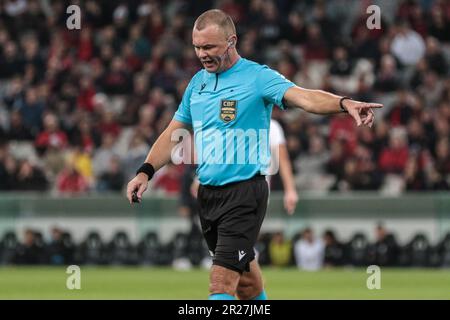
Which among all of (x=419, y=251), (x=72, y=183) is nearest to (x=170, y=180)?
(x=72, y=183)

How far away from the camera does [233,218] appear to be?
8.84 meters

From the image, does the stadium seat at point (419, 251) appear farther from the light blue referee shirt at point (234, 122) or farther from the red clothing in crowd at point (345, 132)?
the light blue referee shirt at point (234, 122)

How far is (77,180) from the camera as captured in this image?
22719 millimetres

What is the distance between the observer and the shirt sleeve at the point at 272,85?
8.65 metres

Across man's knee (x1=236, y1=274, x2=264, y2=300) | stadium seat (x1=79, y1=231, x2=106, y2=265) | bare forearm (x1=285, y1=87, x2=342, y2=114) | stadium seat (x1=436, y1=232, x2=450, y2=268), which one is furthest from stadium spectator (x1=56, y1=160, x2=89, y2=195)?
bare forearm (x1=285, y1=87, x2=342, y2=114)

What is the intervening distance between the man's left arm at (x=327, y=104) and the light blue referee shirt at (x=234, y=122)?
273mm

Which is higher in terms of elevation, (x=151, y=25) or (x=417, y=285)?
(x=151, y=25)

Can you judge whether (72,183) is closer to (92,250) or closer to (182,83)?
(92,250)

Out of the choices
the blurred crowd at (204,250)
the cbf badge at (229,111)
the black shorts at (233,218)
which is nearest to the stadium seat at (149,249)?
the blurred crowd at (204,250)

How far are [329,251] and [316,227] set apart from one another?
1.59 ft

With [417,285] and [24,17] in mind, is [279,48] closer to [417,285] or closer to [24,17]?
[24,17]

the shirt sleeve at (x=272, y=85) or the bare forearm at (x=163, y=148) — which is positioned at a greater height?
the shirt sleeve at (x=272, y=85)

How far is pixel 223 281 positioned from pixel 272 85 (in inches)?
56.9
